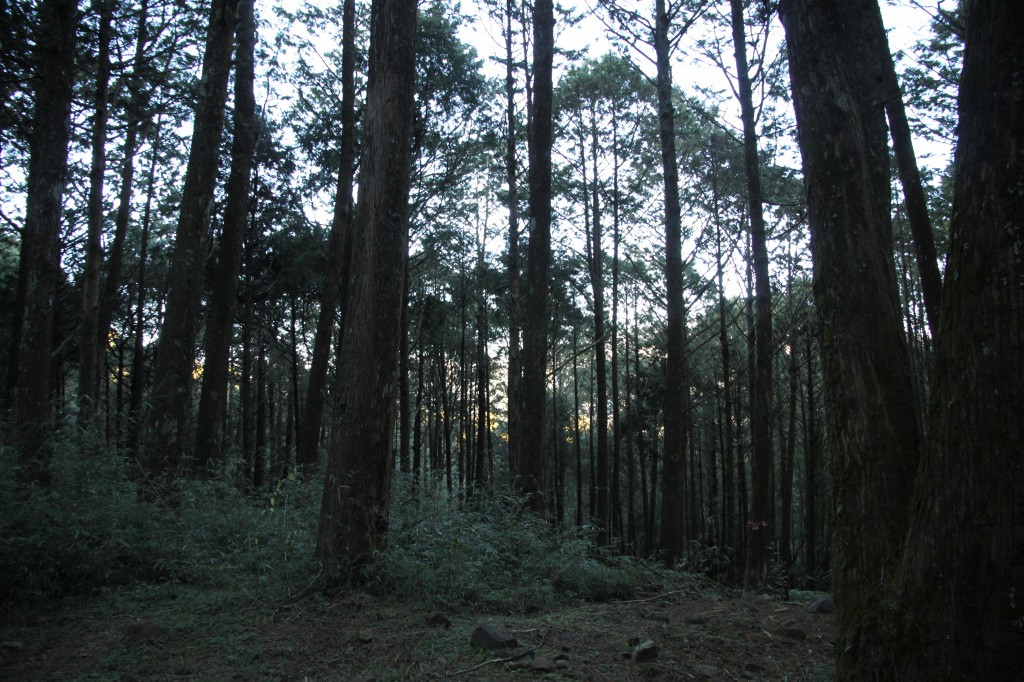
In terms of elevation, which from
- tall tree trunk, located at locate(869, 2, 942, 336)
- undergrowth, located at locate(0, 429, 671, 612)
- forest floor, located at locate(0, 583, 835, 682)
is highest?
tall tree trunk, located at locate(869, 2, 942, 336)

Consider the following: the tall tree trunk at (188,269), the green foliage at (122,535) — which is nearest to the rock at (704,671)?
the green foliage at (122,535)

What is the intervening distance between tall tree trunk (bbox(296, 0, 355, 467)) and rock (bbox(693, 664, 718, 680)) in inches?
389

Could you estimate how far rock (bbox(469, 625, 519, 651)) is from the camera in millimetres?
3986

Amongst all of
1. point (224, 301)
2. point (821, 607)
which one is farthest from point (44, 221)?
point (821, 607)

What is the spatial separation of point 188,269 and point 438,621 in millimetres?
6813

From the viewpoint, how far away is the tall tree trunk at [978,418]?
2268mm

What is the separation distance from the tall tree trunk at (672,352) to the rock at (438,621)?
24.7 ft

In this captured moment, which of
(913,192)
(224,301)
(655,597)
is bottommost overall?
(655,597)

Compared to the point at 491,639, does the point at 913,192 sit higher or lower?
higher

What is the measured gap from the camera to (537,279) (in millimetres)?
10008

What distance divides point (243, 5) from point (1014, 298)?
1392cm

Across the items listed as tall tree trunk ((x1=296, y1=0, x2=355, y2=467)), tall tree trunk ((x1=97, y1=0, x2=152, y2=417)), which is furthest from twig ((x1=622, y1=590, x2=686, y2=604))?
tall tree trunk ((x1=97, y1=0, x2=152, y2=417))

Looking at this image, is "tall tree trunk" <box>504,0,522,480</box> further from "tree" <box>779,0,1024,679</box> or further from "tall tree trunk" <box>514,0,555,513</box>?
"tree" <box>779,0,1024,679</box>

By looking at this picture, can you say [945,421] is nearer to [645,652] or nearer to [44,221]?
[645,652]
